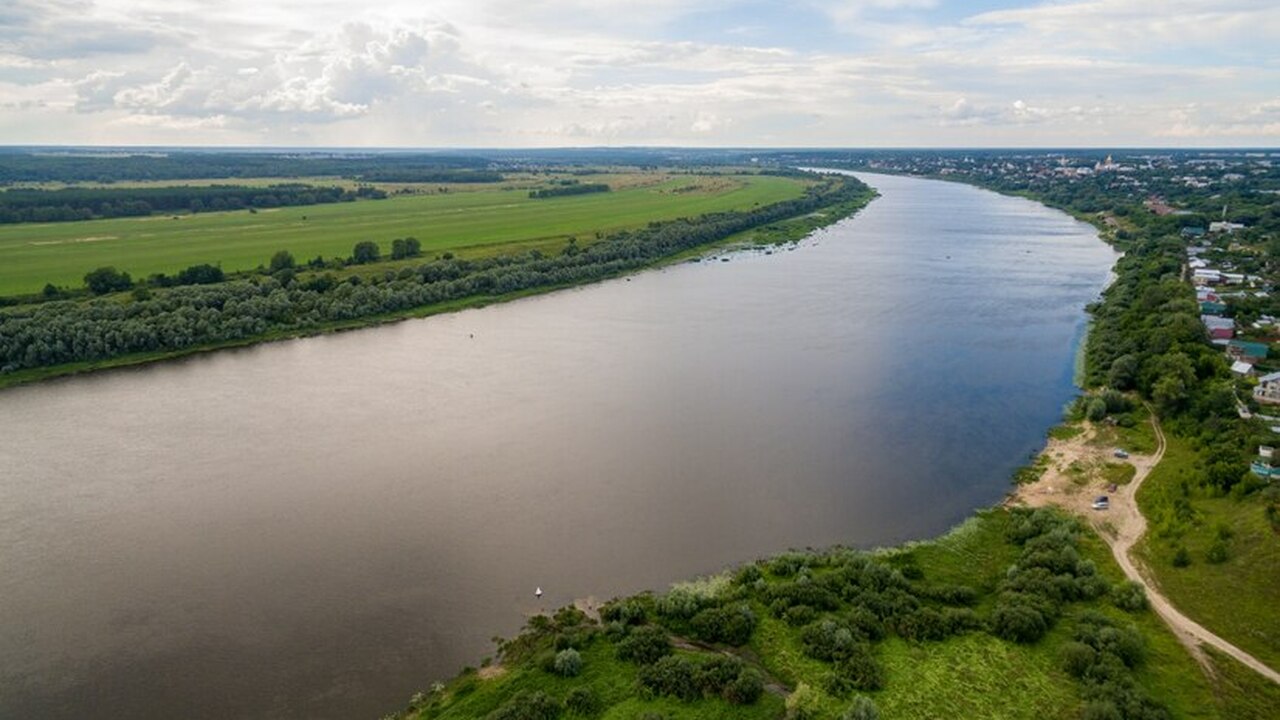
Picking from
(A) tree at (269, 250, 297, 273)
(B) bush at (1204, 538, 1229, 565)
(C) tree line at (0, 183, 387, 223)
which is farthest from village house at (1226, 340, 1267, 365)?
(C) tree line at (0, 183, 387, 223)

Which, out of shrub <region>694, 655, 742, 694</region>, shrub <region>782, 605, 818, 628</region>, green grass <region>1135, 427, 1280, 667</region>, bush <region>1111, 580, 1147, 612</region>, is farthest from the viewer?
bush <region>1111, 580, 1147, 612</region>

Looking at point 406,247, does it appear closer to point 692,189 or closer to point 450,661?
point 450,661

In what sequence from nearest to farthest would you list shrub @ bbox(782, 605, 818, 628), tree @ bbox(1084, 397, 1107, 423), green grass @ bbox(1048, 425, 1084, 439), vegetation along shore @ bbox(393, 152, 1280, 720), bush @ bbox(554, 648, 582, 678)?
1. vegetation along shore @ bbox(393, 152, 1280, 720)
2. bush @ bbox(554, 648, 582, 678)
3. shrub @ bbox(782, 605, 818, 628)
4. green grass @ bbox(1048, 425, 1084, 439)
5. tree @ bbox(1084, 397, 1107, 423)

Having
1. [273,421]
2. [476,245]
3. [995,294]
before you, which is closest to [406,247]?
[476,245]

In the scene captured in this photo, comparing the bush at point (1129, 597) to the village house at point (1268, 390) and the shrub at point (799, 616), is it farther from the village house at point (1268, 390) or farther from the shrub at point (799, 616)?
the village house at point (1268, 390)

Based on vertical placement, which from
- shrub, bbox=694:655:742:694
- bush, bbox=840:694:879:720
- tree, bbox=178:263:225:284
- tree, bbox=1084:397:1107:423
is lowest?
shrub, bbox=694:655:742:694

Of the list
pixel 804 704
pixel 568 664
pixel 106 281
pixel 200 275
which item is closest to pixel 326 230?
pixel 200 275

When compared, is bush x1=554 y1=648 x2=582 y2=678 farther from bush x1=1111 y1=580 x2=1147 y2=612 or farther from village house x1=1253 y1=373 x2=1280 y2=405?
village house x1=1253 y1=373 x2=1280 y2=405

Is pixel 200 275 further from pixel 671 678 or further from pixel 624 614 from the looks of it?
pixel 671 678

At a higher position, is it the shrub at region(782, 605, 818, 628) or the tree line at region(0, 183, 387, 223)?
the tree line at region(0, 183, 387, 223)
